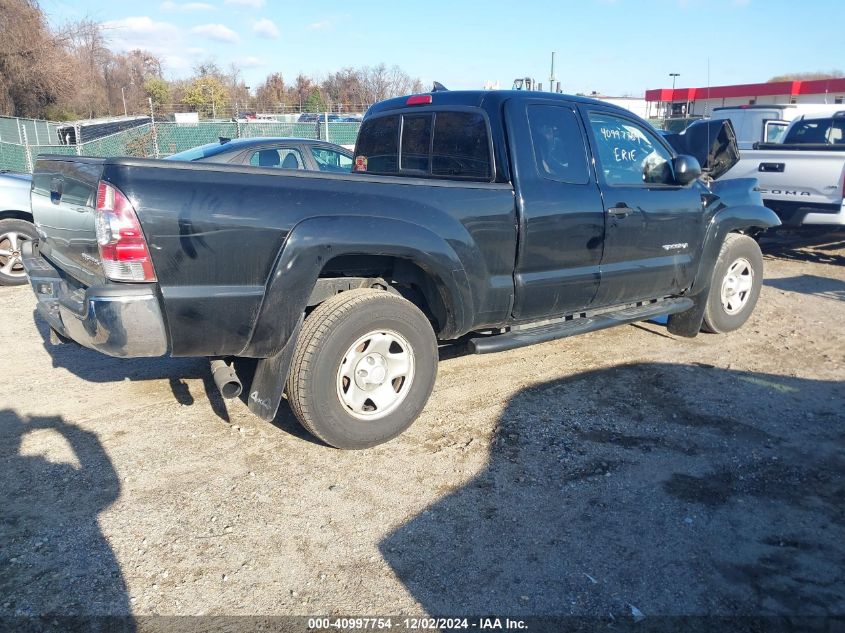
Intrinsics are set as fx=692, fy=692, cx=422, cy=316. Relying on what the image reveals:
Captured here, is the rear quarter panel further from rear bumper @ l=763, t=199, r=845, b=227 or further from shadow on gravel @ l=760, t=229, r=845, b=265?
shadow on gravel @ l=760, t=229, r=845, b=265

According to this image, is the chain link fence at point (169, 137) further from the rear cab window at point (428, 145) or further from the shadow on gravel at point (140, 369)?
the shadow on gravel at point (140, 369)

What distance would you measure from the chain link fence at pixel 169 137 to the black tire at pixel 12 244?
10629 millimetres

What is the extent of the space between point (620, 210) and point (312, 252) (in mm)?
2449

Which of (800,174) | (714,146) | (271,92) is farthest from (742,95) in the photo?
(714,146)

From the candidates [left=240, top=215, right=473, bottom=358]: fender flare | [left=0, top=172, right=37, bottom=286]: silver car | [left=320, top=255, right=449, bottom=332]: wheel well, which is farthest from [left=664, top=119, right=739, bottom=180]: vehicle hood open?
[left=0, top=172, right=37, bottom=286]: silver car

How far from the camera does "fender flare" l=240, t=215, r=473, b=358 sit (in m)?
3.42

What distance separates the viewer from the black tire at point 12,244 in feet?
25.6

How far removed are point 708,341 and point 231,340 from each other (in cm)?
437

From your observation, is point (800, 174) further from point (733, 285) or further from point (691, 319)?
point (691, 319)

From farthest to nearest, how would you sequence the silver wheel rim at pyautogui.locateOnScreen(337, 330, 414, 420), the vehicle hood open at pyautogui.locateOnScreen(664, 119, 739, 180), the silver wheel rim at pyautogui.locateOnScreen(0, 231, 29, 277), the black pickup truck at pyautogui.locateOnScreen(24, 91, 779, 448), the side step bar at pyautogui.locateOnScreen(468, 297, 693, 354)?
1. the silver wheel rim at pyautogui.locateOnScreen(0, 231, 29, 277)
2. the vehicle hood open at pyautogui.locateOnScreen(664, 119, 739, 180)
3. the side step bar at pyautogui.locateOnScreen(468, 297, 693, 354)
4. the silver wheel rim at pyautogui.locateOnScreen(337, 330, 414, 420)
5. the black pickup truck at pyautogui.locateOnScreen(24, 91, 779, 448)

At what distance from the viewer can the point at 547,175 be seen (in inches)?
177

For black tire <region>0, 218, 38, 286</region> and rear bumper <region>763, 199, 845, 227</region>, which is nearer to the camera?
black tire <region>0, 218, 38, 286</region>

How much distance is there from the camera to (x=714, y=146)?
6.59m

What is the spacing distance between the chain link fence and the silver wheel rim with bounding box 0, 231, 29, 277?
10631mm
